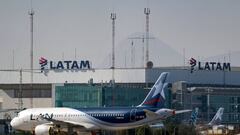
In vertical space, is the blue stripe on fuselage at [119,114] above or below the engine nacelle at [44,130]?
above

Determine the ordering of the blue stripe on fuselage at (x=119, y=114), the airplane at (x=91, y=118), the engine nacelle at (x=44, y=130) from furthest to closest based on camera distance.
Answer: the blue stripe on fuselage at (x=119, y=114), the airplane at (x=91, y=118), the engine nacelle at (x=44, y=130)

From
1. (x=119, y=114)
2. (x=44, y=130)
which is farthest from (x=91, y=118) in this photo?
(x=44, y=130)

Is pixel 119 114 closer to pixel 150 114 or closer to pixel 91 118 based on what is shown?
pixel 91 118

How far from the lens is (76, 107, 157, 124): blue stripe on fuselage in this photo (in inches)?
4031

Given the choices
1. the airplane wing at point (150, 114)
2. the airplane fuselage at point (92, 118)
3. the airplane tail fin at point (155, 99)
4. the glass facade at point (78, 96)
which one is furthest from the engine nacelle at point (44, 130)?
the glass facade at point (78, 96)

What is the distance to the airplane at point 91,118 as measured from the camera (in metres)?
102

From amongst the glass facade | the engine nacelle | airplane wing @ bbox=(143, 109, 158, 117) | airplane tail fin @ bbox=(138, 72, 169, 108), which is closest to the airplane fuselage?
airplane wing @ bbox=(143, 109, 158, 117)

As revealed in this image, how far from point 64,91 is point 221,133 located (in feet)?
260

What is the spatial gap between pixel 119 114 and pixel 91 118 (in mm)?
3256

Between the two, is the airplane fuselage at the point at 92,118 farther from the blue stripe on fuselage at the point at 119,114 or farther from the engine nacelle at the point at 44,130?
the engine nacelle at the point at 44,130

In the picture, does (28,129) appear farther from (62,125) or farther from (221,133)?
(221,133)

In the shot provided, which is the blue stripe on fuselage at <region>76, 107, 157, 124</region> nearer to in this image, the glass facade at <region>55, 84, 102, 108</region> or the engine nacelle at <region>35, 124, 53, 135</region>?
the engine nacelle at <region>35, 124, 53, 135</region>

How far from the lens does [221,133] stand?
388ft

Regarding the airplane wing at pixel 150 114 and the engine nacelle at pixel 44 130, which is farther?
the airplane wing at pixel 150 114
